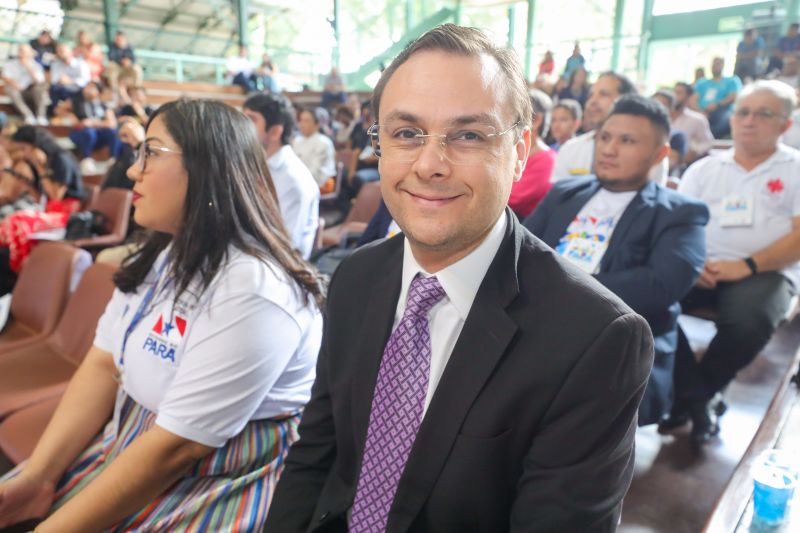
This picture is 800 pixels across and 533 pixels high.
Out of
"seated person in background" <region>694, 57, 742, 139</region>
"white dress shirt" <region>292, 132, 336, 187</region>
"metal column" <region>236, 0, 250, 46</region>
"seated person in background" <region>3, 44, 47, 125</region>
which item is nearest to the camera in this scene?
"white dress shirt" <region>292, 132, 336, 187</region>

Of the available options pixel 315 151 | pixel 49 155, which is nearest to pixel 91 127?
pixel 49 155

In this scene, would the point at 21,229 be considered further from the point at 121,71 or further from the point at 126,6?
the point at 126,6

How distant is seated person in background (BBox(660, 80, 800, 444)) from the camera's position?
231 cm

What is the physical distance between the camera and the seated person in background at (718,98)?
752 centimetres

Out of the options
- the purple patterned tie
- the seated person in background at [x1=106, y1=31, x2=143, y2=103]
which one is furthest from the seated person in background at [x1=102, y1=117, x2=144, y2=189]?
the seated person in background at [x1=106, y1=31, x2=143, y2=103]

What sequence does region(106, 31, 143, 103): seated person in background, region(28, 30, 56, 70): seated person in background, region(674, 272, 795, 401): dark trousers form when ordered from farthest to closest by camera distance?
region(106, 31, 143, 103): seated person in background, region(28, 30, 56, 70): seated person in background, region(674, 272, 795, 401): dark trousers

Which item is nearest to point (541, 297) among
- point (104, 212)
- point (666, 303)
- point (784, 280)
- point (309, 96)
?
point (666, 303)

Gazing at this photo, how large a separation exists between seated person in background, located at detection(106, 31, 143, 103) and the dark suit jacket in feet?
35.3

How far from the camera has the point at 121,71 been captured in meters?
10.2

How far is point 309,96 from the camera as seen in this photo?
13062 millimetres

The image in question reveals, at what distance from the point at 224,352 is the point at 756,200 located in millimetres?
2784

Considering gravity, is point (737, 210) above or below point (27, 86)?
below

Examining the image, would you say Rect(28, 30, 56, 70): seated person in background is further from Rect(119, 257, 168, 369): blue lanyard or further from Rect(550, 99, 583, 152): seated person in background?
Rect(119, 257, 168, 369): blue lanyard

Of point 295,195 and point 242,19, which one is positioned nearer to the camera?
point 295,195
